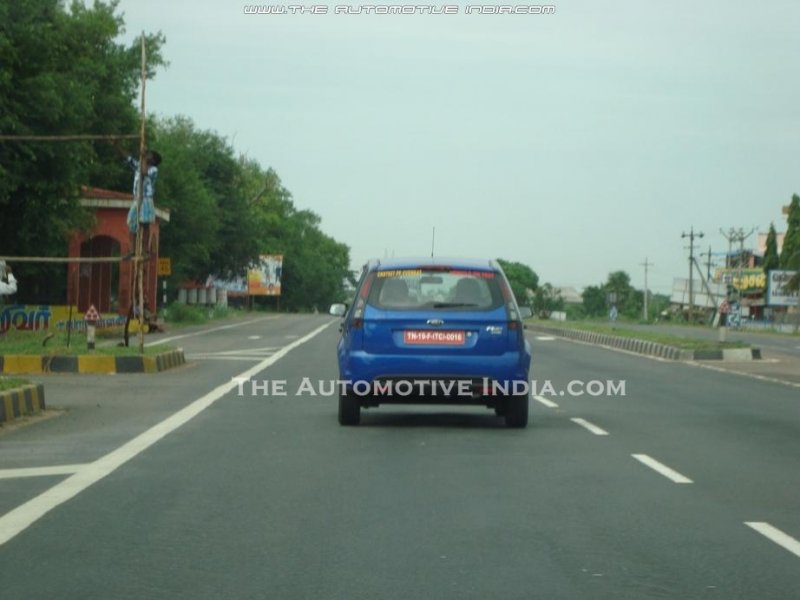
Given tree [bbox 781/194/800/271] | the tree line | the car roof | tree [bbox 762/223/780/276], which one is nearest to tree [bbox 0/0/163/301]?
the tree line

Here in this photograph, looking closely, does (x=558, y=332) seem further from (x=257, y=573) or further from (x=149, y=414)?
(x=257, y=573)

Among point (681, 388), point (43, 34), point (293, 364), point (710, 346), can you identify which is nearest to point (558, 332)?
point (710, 346)

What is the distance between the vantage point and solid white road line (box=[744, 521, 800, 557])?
772 centimetres

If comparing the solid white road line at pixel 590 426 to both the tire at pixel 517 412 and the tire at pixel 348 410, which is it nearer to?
the tire at pixel 517 412

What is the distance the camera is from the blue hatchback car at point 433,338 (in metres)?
14.0

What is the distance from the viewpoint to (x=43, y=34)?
129 ft

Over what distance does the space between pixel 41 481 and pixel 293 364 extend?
18.5m

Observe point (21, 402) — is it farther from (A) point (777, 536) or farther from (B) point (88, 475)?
(A) point (777, 536)

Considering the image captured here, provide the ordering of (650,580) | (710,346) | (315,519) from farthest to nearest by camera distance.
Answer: (710,346) → (315,519) → (650,580)

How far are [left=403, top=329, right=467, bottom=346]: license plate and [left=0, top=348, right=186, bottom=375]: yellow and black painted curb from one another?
11965 millimetres

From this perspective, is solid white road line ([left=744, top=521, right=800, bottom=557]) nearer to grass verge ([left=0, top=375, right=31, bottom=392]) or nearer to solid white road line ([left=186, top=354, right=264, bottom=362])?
grass verge ([left=0, top=375, right=31, bottom=392])

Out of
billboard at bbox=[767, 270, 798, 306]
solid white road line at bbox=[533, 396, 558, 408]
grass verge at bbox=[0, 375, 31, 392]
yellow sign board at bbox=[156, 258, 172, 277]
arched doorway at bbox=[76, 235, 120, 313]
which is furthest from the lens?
Answer: billboard at bbox=[767, 270, 798, 306]

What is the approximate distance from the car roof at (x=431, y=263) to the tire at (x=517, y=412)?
129 cm

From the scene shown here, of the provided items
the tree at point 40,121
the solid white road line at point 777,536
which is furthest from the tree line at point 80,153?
the solid white road line at point 777,536
